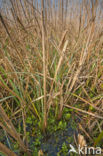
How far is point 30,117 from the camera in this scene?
75 cm

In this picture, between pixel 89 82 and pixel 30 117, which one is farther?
pixel 89 82

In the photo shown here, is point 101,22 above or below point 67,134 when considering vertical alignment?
above

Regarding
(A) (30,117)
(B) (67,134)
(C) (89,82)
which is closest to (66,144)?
(B) (67,134)

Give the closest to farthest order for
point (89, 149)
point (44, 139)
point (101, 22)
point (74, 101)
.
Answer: point (89, 149), point (44, 139), point (74, 101), point (101, 22)

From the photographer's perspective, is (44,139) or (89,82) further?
(89,82)

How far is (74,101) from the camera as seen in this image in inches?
34.3

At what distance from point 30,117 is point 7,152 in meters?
0.36

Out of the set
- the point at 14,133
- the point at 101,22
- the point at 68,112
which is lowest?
the point at 68,112

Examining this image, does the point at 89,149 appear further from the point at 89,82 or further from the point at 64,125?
the point at 89,82

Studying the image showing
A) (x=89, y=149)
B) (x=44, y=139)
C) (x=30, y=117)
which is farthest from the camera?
(x=30, y=117)

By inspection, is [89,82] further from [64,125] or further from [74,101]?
[64,125]

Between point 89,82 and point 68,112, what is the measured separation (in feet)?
1.30

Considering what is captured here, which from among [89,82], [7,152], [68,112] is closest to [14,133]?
[7,152]

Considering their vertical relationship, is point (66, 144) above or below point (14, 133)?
→ below
